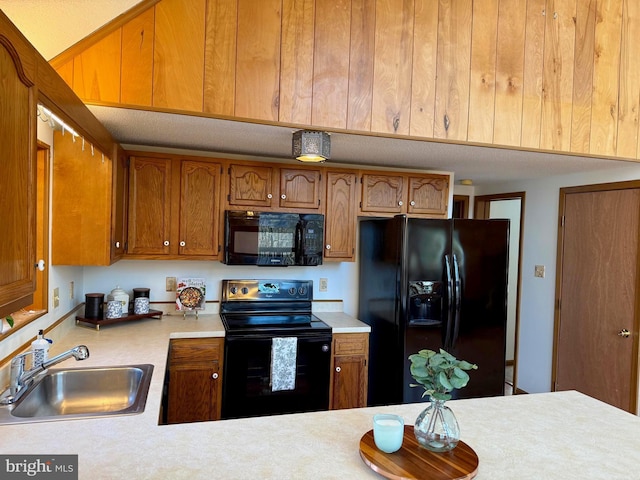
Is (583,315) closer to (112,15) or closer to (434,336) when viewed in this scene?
(434,336)

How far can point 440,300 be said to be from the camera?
308cm

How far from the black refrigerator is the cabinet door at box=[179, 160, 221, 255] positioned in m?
1.25

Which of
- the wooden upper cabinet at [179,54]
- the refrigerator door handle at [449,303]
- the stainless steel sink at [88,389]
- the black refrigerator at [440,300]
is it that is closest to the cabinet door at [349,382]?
the black refrigerator at [440,300]

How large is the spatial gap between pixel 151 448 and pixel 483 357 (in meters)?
2.56

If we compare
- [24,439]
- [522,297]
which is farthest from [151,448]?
[522,297]

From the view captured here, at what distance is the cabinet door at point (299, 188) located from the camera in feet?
10.5

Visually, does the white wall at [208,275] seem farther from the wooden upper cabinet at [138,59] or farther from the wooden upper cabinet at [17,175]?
the wooden upper cabinet at [17,175]

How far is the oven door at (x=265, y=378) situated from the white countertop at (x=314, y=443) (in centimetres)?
110

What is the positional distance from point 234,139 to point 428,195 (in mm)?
1646

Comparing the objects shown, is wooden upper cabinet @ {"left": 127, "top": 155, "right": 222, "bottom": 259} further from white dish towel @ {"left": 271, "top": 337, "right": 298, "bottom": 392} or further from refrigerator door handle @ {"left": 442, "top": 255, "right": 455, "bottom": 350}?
refrigerator door handle @ {"left": 442, "top": 255, "right": 455, "bottom": 350}

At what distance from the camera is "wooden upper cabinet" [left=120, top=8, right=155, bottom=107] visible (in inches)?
78.7

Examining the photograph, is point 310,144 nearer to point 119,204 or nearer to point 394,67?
point 394,67

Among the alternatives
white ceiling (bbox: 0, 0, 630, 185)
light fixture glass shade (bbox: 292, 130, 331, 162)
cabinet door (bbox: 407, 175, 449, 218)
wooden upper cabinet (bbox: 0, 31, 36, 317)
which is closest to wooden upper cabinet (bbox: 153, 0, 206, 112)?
white ceiling (bbox: 0, 0, 630, 185)

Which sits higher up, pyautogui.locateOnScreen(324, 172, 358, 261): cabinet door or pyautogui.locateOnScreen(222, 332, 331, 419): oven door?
pyautogui.locateOnScreen(324, 172, 358, 261): cabinet door
